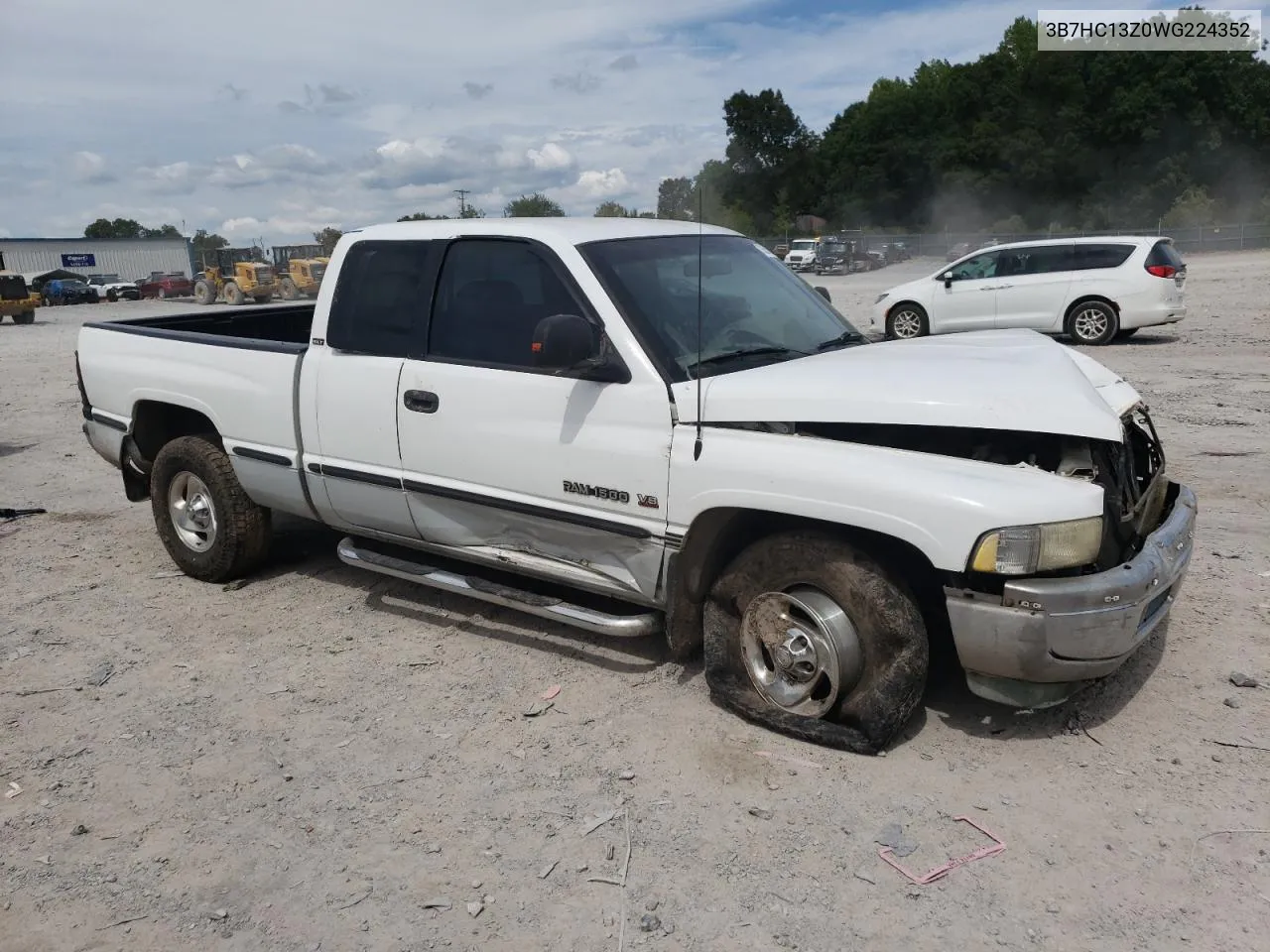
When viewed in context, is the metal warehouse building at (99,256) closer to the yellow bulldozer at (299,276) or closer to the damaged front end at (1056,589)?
the yellow bulldozer at (299,276)

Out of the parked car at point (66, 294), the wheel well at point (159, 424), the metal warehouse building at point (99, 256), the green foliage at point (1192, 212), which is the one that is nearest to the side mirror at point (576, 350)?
the wheel well at point (159, 424)

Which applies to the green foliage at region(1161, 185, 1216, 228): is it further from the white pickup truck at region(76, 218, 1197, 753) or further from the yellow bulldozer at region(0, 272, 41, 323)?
the white pickup truck at region(76, 218, 1197, 753)

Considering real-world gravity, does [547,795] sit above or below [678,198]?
below

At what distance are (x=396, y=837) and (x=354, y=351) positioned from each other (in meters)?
2.37

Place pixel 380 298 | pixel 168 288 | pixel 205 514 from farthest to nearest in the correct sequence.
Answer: pixel 168 288
pixel 205 514
pixel 380 298

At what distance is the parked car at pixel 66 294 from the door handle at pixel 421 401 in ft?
151

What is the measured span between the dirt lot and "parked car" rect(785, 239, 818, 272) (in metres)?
33.6

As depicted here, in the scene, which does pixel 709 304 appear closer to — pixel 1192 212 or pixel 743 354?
pixel 743 354

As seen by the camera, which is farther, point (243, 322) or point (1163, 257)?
point (1163, 257)

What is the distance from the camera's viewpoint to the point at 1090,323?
15164 millimetres

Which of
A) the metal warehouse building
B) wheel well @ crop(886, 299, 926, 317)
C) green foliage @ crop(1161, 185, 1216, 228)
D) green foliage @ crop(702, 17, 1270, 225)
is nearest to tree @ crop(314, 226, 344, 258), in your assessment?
wheel well @ crop(886, 299, 926, 317)

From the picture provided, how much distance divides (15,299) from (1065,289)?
3023 centimetres

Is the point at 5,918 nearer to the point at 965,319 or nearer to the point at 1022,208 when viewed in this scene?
the point at 965,319

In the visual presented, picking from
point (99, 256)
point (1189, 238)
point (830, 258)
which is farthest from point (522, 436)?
point (99, 256)
